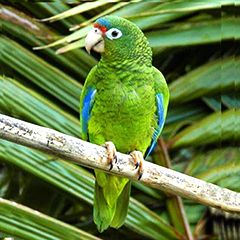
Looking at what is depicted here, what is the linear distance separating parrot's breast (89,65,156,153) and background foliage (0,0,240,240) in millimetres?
86

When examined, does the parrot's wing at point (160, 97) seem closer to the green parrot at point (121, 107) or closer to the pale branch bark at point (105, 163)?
the green parrot at point (121, 107)

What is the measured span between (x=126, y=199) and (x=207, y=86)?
32 cm

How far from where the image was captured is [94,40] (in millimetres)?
885

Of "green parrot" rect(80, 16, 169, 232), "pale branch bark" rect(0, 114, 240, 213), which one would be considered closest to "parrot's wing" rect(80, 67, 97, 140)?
"green parrot" rect(80, 16, 169, 232)

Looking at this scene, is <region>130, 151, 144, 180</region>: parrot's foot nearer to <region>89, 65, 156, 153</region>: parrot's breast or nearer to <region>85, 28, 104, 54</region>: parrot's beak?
<region>89, 65, 156, 153</region>: parrot's breast

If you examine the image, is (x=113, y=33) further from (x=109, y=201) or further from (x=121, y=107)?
(x=109, y=201)

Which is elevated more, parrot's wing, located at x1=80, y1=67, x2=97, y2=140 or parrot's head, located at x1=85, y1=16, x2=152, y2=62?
parrot's head, located at x1=85, y1=16, x2=152, y2=62

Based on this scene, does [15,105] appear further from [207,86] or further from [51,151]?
[207,86]

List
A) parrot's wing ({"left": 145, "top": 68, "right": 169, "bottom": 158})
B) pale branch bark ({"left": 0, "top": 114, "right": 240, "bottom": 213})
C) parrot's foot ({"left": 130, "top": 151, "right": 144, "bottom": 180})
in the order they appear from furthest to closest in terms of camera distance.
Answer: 1. parrot's wing ({"left": 145, "top": 68, "right": 169, "bottom": 158})
2. parrot's foot ({"left": 130, "top": 151, "right": 144, "bottom": 180})
3. pale branch bark ({"left": 0, "top": 114, "right": 240, "bottom": 213})

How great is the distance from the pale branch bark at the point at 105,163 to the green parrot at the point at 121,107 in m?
0.06

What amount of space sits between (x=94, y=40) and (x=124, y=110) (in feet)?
0.44

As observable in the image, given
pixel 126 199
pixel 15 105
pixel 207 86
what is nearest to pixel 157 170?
pixel 126 199

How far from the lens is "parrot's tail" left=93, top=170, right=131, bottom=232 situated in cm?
98

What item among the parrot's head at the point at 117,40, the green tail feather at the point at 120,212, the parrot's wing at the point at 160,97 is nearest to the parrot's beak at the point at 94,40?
the parrot's head at the point at 117,40
